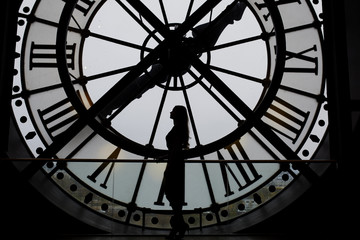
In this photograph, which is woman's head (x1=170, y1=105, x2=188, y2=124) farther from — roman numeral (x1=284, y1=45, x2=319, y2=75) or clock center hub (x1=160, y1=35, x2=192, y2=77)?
roman numeral (x1=284, y1=45, x2=319, y2=75)

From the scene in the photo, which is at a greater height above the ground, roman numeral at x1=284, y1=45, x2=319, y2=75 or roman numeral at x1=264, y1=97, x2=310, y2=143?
roman numeral at x1=284, y1=45, x2=319, y2=75

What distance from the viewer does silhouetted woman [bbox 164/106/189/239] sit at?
11.2 ft

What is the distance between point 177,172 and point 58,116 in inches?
84.0

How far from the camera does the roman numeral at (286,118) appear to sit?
509 centimetres

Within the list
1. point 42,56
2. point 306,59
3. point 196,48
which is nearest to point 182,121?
point 196,48

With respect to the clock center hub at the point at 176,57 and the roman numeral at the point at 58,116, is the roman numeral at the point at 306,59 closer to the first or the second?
the clock center hub at the point at 176,57

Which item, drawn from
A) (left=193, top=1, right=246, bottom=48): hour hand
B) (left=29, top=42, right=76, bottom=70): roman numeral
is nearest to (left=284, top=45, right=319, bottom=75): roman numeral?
(left=193, top=1, right=246, bottom=48): hour hand

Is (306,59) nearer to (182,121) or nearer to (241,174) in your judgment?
(241,174)

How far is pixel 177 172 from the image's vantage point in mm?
3432

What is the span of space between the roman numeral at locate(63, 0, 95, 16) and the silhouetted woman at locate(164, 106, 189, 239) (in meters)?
2.30

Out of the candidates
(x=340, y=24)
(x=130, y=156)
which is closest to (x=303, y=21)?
(x=340, y=24)

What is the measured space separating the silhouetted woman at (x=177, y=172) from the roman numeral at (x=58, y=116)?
1.97m

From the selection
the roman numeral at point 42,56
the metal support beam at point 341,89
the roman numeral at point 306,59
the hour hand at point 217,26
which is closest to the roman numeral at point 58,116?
the roman numeral at point 42,56

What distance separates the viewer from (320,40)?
5055 mm
